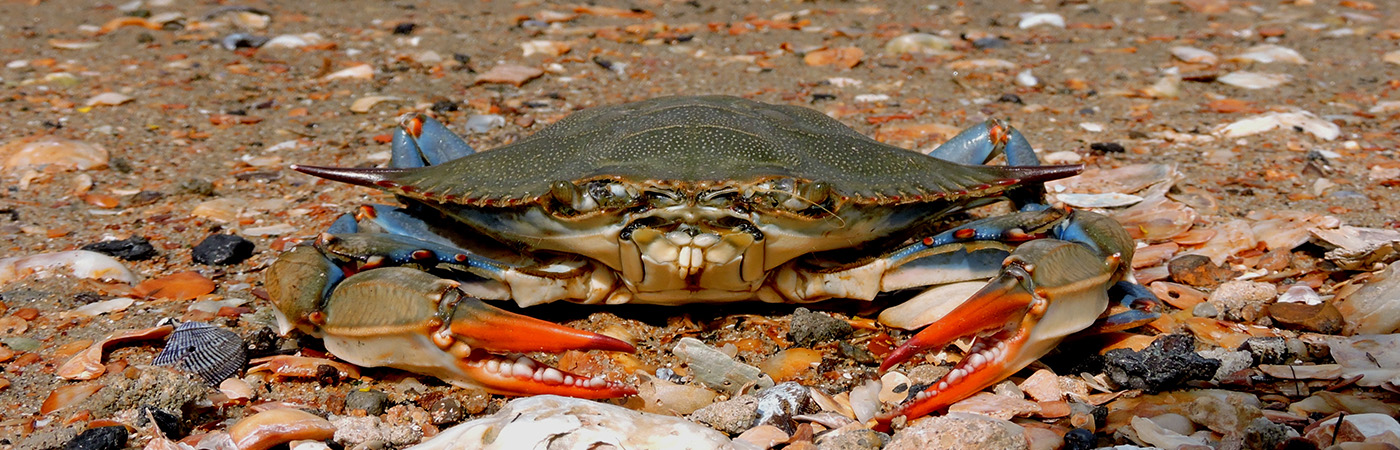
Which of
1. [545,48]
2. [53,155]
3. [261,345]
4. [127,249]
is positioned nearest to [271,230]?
[127,249]

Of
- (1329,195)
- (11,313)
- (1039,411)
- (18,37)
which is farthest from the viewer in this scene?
(18,37)

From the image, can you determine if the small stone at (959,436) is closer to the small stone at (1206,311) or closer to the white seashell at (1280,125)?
the small stone at (1206,311)

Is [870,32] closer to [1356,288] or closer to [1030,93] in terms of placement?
[1030,93]

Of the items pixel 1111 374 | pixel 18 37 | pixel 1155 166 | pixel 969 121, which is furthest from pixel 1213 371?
pixel 18 37

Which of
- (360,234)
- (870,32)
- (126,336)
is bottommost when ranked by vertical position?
(870,32)

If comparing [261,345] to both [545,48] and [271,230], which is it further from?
[545,48]

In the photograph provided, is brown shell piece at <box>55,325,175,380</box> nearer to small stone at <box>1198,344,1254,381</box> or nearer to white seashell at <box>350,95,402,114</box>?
white seashell at <box>350,95,402,114</box>

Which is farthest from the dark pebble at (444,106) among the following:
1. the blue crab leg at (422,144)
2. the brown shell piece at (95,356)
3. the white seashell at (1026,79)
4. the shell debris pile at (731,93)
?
the white seashell at (1026,79)
